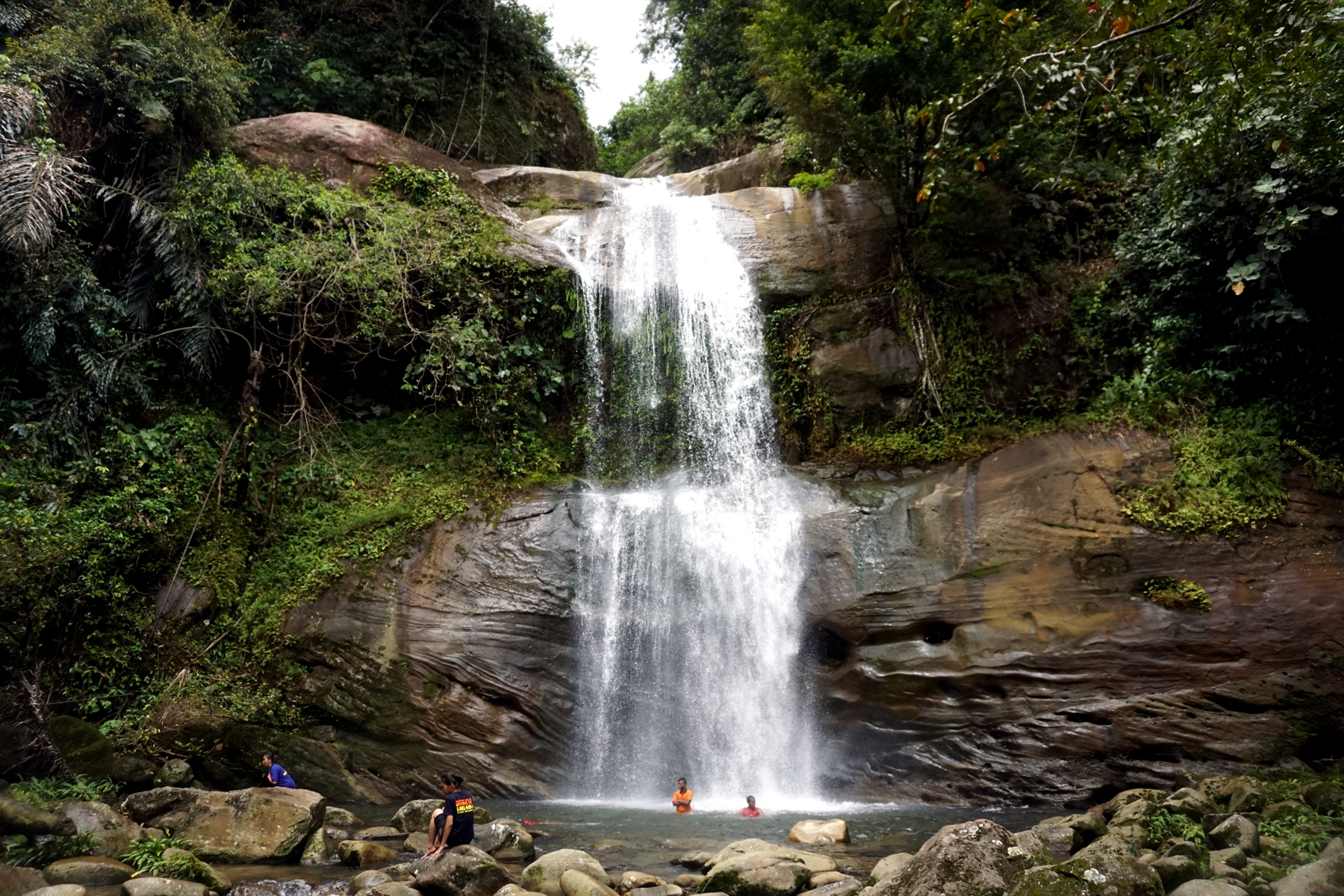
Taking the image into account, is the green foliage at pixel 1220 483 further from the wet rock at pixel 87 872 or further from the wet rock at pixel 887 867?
the wet rock at pixel 87 872

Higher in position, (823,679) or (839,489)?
(839,489)

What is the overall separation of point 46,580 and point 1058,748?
1128cm

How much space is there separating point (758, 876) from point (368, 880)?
3.04 meters

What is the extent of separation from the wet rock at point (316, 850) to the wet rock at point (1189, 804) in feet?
23.8

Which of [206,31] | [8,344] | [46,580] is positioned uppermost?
[206,31]

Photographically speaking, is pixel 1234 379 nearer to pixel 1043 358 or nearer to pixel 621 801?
pixel 1043 358

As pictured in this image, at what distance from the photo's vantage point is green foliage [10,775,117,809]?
→ 7.16 metres

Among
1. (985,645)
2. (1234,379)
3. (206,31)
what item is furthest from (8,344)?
(1234,379)

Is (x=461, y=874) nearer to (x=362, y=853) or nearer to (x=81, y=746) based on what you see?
(x=362, y=853)

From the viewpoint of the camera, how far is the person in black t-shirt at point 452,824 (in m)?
6.73

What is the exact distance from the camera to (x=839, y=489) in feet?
34.2

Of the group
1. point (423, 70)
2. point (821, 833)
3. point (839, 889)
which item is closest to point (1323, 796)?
point (821, 833)

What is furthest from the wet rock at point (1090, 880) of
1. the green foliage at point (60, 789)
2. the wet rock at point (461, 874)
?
the green foliage at point (60, 789)

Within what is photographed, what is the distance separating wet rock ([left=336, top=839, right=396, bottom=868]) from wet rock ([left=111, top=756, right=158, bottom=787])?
9.78ft
